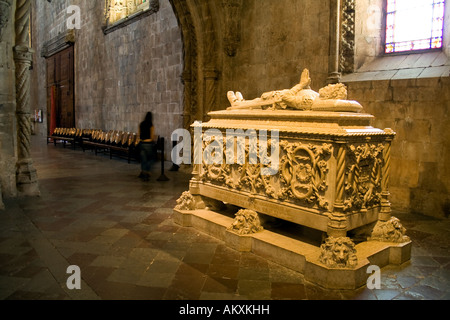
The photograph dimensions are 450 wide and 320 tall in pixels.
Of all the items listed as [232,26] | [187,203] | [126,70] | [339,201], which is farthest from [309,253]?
[126,70]

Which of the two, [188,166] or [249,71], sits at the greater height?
→ [249,71]

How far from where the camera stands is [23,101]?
574 centimetres

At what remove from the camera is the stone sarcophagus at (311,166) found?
10.1 feet

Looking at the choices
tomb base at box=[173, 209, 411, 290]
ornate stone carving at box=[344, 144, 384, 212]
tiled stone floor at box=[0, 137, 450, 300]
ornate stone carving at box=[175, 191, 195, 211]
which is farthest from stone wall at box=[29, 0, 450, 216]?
ornate stone carving at box=[175, 191, 195, 211]

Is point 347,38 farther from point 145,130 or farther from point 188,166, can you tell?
point 188,166

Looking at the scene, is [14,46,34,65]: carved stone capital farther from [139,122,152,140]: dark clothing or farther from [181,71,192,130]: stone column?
[181,71,192,130]: stone column

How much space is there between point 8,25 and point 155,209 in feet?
10.8

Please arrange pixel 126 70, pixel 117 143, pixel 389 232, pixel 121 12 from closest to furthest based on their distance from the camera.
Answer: pixel 389 232, pixel 117 143, pixel 126 70, pixel 121 12

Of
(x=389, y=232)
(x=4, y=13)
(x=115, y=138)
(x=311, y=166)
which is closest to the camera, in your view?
(x=311, y=166)

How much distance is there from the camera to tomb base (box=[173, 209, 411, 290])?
9.32 feet

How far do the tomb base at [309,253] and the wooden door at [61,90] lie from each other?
13.1m

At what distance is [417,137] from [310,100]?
218 cm

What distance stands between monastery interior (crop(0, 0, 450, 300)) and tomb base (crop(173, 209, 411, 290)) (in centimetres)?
8

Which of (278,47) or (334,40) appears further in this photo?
(278,47)
